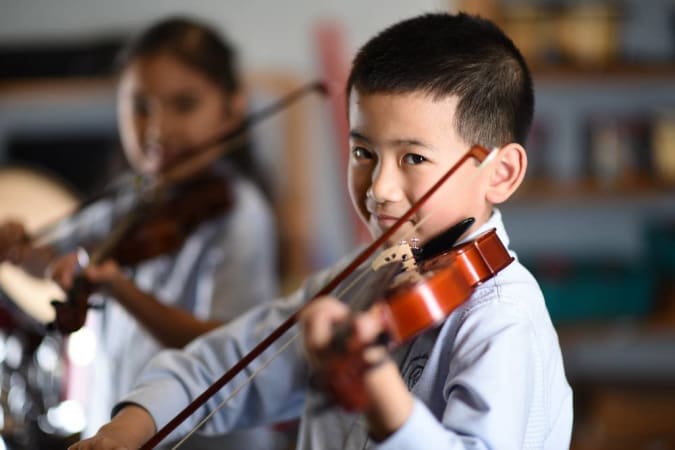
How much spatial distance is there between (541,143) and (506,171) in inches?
73.7

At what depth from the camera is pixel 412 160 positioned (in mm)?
842

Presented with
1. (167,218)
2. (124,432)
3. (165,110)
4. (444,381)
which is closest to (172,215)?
(167,218)

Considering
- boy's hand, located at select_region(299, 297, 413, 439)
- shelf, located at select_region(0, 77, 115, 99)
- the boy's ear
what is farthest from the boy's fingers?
shelf, located at select_region(0, 77, 115, 99)

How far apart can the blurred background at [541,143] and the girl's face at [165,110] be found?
0.80 metres

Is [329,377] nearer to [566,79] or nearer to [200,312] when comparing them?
[200,312]

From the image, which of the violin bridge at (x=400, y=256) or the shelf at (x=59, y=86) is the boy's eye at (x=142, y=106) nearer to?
the violin bridge at (x=400, y=256)

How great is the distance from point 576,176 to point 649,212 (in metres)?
0.28

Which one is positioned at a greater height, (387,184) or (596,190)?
(387,184)

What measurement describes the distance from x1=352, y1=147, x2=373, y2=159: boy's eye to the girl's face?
62 cm

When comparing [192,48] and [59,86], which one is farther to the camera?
[59,86]

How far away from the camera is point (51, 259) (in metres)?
1.44

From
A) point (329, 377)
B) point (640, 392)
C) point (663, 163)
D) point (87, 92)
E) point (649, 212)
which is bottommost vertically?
point (640, 392)

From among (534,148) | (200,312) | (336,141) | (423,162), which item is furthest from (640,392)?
(423,162)

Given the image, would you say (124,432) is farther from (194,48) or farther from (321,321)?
(194,48)
